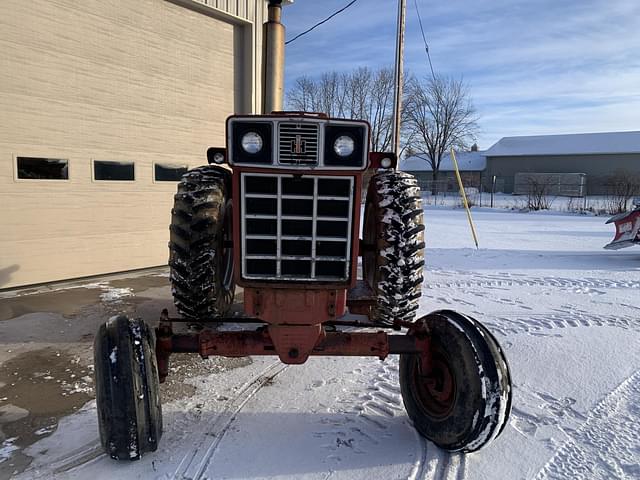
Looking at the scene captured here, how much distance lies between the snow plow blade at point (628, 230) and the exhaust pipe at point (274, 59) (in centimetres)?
628

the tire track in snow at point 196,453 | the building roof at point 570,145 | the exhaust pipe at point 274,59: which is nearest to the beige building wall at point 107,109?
the exhaust pipe at point 274,59

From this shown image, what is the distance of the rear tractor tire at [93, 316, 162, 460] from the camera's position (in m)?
2.38

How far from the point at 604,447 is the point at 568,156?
45.2 m

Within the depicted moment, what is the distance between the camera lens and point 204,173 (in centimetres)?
379

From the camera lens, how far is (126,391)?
238cm

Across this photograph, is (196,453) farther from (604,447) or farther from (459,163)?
(459,163)

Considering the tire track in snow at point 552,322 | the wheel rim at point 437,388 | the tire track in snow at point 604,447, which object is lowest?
the tire track in snow at point 604,447

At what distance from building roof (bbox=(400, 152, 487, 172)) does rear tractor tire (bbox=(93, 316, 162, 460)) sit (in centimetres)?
4972

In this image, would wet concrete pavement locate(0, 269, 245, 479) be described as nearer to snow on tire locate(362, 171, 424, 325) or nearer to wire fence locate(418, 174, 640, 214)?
snow on tire locate(362, 171, 424, 325)

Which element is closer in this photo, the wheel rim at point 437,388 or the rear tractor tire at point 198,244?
the wheel rim at point 437,388

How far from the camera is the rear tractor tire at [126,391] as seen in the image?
238 cm

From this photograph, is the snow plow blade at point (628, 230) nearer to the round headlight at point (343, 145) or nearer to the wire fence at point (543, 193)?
the round headlight at point (343, 145)

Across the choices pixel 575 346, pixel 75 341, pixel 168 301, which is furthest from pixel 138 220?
pixel 575 346

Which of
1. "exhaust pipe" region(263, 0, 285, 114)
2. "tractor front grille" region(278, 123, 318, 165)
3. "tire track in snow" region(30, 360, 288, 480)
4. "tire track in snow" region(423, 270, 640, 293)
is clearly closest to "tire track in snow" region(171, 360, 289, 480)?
"tire track in snow" region(30, 360, 288, 480)
